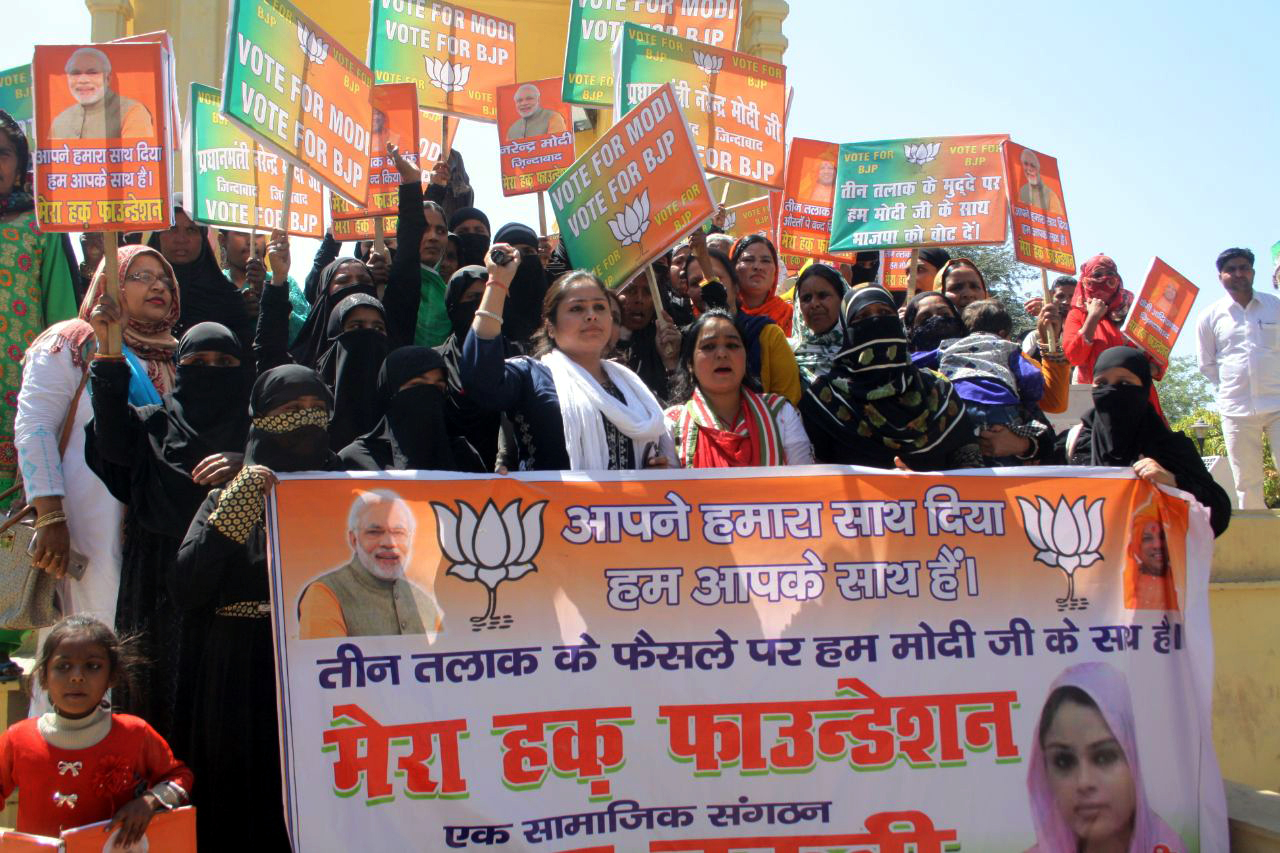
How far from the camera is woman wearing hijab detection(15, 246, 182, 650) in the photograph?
3.70 metres

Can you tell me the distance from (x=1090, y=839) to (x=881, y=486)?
3.90ft

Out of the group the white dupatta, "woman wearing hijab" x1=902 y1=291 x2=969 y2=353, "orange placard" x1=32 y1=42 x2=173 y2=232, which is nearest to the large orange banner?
the white dupatta

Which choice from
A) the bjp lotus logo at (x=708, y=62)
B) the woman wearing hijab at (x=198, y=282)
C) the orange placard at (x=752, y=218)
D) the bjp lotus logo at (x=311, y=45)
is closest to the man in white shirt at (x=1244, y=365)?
the orange placard at (x=752, y=218)

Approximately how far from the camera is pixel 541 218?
250 inches

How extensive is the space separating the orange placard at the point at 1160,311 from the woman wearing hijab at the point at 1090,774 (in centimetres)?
389

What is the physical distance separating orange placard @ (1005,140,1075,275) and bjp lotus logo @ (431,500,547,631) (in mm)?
4256

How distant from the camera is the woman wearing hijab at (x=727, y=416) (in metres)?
3.85

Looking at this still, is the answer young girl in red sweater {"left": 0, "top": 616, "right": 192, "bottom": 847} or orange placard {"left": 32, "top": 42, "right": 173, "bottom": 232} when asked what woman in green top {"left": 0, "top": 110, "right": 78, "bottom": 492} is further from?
young girl in red sweater {"left": 0, "top": 616, "right": 192, "bottom": 847}

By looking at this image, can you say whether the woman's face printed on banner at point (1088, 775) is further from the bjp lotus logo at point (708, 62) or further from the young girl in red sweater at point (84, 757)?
the bjp lotus logo at point (708, 62)

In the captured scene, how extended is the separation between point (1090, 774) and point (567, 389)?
198cm

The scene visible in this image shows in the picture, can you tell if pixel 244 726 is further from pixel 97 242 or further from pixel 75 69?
pixel 97 242

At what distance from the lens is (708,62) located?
6234mm

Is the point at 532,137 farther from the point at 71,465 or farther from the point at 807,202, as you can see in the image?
the point at 71,465

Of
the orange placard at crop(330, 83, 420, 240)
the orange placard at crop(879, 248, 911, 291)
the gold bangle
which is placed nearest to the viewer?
the gold bangle
